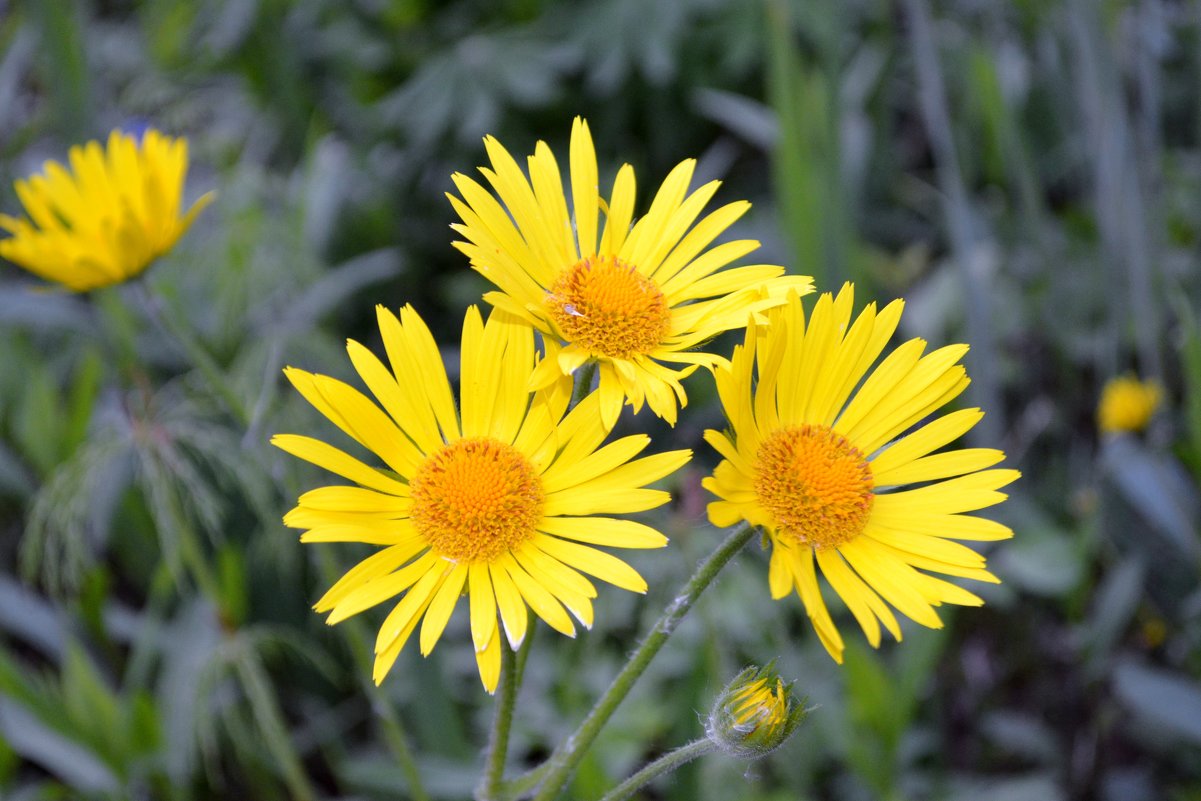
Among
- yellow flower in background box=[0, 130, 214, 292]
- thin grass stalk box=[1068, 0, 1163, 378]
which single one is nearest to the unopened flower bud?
yellow flower in background box=[0, 130, 214, 292]

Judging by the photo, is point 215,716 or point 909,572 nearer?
point 909,572

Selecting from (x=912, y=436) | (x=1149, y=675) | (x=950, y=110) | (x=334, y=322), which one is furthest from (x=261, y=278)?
(x=950, y=110)

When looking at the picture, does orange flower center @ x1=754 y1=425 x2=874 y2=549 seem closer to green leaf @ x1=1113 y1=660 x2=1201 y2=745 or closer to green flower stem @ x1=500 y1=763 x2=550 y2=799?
green flower stem @ x1=500 y1=763 x2=550 y2=799

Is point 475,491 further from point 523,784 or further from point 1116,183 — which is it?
point 1116,183

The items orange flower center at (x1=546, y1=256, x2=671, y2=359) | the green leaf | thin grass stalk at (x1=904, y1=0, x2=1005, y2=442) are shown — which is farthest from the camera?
thin grass stalk at (x1=904, y1=0, x2=1005, y2=442)

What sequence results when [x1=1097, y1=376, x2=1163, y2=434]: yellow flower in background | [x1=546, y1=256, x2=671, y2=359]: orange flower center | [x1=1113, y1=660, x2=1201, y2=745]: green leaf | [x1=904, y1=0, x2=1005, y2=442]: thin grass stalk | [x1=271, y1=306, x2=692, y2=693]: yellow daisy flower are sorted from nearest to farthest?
[x1=271, y1=306, x2=692, y2=693]: yellow daisy flower < [x1=546, y1=256, x2=671, y2=359]: orange flower center < [x1=1113, y1=660, x2=1201, y2=745]: green leaf < [x1=904, y1=0, x2=1005, y2=442]: thin grass stalk < [x1=1097, y1=376, x2=1163, y2=434]: yellow flower in background

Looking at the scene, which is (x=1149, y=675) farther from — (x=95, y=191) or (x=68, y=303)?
(x=68, y=303)

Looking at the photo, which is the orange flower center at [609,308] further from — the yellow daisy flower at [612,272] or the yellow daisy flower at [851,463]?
the yellow daisy flower at [851,463]
